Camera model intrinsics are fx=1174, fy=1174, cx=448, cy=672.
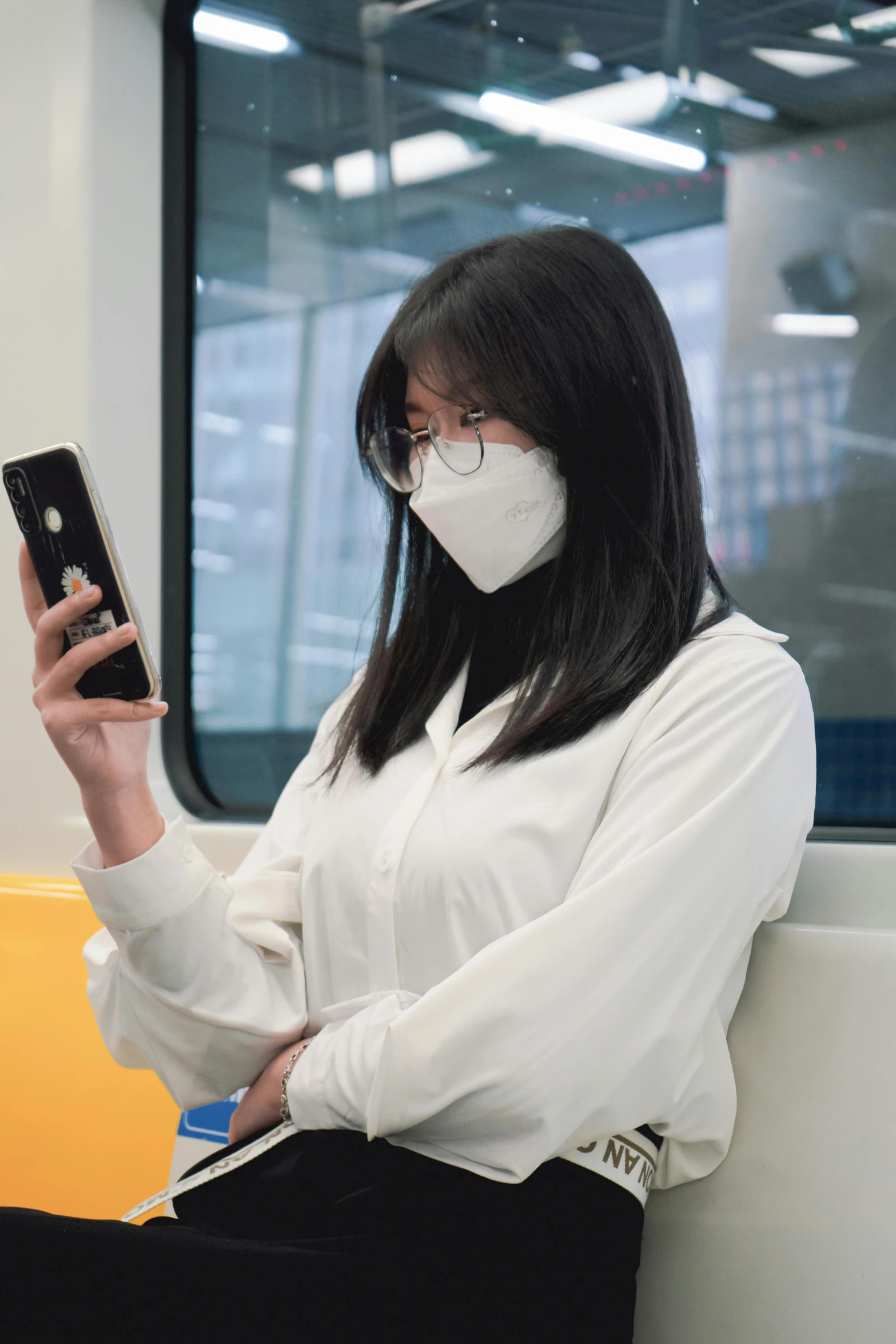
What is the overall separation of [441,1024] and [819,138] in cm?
163

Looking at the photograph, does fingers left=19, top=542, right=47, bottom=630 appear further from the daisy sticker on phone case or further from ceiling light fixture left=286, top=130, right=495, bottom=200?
ceiling light fixture left=286, top=130, right=495, bottom=200

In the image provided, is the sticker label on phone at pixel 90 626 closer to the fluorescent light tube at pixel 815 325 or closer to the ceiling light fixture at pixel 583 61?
the fluorescent light tube at pixel 815 325

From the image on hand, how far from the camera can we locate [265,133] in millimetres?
2641

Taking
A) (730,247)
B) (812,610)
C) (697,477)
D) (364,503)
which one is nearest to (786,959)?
(697,477)

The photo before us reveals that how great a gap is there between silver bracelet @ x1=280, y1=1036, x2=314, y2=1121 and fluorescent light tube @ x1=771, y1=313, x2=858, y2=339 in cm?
139

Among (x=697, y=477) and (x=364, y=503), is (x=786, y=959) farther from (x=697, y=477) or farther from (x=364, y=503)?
(x=364, y=503)

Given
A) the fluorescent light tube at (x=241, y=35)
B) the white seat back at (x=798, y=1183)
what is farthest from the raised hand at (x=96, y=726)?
the fluorescent light tube at (x=241, y=35)

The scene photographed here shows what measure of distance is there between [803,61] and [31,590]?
1564mm

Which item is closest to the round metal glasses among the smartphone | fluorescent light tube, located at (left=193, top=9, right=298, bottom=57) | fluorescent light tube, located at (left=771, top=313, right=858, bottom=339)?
the smartphone

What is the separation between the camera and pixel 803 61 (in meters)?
1.96

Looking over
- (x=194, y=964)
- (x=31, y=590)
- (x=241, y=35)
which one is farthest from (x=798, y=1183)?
(x=241, y=35)

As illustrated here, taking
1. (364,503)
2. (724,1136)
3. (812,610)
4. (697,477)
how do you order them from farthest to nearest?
(364,503) → (812,610) → (697,477) → (724,1136)

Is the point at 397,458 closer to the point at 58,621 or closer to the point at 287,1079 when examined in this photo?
the point at 58,621

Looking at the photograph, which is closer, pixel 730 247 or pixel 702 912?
pixel 702 912
